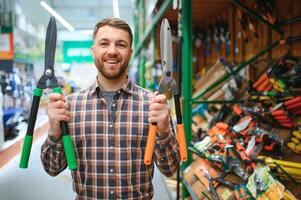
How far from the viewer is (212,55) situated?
15.8 feet

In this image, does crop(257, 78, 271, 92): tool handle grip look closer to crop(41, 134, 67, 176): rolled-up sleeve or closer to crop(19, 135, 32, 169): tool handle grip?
crop(41, 134, 67, 176): rolled-up sleeve

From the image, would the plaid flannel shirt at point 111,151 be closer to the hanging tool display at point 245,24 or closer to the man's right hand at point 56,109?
the man's right hand at point 56,109

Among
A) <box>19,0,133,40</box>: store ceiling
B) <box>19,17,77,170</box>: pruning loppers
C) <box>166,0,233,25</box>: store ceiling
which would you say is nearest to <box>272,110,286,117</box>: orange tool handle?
<box>19,17,77,170</box>: pruning loppers

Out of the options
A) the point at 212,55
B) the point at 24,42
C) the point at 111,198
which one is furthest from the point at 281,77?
the point at 24,42

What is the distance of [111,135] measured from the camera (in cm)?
131

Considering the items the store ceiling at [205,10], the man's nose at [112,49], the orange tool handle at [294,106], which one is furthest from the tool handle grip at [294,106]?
the store ceiling at [205,10]

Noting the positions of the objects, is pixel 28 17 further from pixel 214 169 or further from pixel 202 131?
pixel 214 169

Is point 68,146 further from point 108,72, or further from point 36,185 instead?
point 36,185

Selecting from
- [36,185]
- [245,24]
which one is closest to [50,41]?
[36,185]

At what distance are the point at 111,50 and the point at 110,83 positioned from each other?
0.17 meters

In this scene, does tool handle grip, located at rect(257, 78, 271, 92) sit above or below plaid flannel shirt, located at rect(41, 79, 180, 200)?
above

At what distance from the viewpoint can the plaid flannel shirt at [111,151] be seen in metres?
1.30

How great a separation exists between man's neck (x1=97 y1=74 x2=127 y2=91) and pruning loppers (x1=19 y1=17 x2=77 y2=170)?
0.73 ft

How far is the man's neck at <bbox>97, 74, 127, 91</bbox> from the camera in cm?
132
